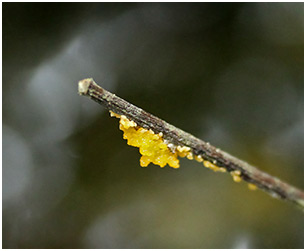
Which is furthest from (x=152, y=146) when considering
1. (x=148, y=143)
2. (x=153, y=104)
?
(x=153, y=104)

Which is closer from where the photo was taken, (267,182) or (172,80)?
(267,182)

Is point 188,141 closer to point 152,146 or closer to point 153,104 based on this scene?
point 152,146

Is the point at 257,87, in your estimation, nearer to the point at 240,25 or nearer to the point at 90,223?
the point at 240,25

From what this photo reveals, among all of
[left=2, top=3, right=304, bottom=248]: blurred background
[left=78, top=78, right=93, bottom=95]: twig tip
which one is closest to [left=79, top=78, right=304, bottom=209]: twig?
[left=78, top=78, right=93, bottom=95]: twig tip

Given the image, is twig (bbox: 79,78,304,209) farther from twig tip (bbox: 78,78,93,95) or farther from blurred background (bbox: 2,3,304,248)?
blurred background (bbox: 2,3,304,248)

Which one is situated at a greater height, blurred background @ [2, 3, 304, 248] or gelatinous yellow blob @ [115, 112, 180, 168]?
blurred background @ [2, 3, 304, 248]

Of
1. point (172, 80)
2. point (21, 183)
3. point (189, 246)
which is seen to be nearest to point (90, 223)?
point (21, 183)
